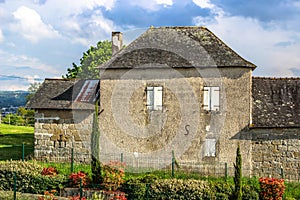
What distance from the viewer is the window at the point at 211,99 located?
24531 millimetres

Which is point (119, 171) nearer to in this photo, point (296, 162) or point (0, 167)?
point (0, 167)

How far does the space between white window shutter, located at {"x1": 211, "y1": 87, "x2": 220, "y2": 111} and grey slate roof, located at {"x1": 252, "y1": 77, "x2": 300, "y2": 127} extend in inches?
76.0

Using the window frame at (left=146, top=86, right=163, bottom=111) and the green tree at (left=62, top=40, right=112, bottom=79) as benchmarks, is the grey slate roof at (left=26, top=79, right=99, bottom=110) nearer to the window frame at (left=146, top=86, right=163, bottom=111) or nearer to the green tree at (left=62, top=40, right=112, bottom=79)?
the window frame at (left=146, top=86, right=163, bottom=111)

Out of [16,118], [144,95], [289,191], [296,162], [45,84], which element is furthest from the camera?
[16,118]

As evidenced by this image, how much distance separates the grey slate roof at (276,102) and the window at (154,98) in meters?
4.97

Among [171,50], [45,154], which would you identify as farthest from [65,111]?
[171,50]

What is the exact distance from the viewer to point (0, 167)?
20.8m

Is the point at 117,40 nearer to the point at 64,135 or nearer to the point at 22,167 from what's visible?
the point at 64,135

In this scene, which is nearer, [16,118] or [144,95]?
[144,95]

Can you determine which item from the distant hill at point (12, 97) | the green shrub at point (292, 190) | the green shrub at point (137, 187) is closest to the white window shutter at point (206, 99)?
the green shrub at point (292, 190)

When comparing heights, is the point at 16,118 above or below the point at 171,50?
below

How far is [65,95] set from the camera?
1066 inches

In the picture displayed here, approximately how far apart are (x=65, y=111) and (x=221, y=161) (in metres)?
8.94

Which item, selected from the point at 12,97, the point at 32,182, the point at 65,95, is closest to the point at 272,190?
the point at 32,182
